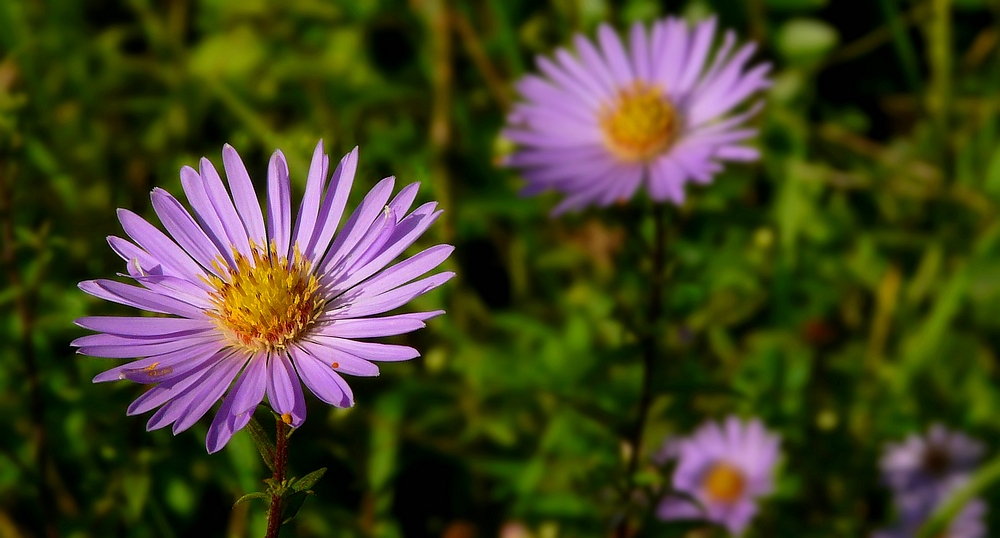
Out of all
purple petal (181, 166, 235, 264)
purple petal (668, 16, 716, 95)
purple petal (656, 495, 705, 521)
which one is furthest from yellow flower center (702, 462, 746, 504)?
purple petal (181, 166, 235, 264)

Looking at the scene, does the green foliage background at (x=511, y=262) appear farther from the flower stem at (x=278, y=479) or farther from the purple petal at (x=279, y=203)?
the flower stem at (x=278, y=479)

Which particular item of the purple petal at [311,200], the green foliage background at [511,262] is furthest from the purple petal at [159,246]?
the green foliage background at [511,262]

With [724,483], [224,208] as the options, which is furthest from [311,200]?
[724,483]

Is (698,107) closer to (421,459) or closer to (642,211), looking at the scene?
(642,211)

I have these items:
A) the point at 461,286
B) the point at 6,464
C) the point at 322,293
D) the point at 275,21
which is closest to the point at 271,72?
the point at 275,21

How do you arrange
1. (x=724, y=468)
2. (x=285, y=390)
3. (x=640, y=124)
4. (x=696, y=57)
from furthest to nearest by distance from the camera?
(x=724, y=468)
(x=696, y=57)
(x=640, y=124)
(x=285, y=390)

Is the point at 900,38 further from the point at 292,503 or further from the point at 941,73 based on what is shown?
the point at 292,503

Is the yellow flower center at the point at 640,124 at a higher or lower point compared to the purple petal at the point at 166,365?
higher
